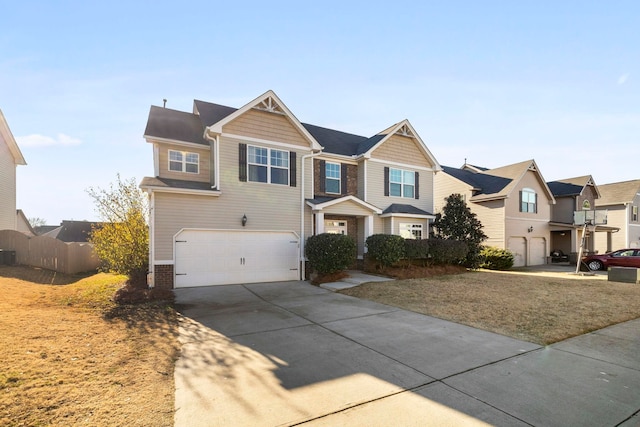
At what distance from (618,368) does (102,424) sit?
22.7 ft

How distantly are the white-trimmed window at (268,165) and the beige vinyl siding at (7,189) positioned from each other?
1622 centimetres

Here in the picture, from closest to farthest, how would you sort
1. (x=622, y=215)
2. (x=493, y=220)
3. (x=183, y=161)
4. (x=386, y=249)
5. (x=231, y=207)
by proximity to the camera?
(x=231, y=207) → (x=183, y=161) → (x=386, y=249) → (x=493, y=220) → (x=622, y=215)

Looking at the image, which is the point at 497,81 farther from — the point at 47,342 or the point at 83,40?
the point at 47,342

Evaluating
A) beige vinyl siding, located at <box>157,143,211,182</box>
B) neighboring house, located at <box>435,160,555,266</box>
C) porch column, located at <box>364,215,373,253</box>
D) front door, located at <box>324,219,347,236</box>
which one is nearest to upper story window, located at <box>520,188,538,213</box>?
neighboring house, located at <box>435,160,555,266</box>

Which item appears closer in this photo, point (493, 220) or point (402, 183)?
point (402, 183)

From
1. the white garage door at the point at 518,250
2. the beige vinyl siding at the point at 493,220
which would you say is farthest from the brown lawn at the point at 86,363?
the white garage door at the point at 518,250

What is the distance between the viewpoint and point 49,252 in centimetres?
1570

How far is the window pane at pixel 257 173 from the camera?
13.1 metres

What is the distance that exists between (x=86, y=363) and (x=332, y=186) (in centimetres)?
1250

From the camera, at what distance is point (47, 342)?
5.24 m

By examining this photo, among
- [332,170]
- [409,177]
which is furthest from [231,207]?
[409,177]

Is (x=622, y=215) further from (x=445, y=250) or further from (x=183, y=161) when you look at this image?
(x=183, y=161)

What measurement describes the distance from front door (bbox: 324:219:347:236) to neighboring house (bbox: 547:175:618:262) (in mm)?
18228

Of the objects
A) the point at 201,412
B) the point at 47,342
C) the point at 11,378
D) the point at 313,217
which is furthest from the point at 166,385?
the point at 313,217
